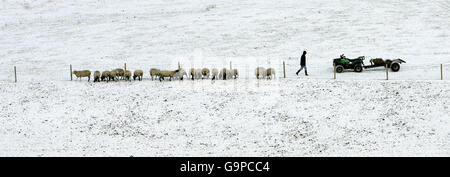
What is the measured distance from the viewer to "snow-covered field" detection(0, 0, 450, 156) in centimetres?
1998

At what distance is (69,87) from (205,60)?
12.7 meters

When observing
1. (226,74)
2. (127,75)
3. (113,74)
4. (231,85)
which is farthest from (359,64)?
(113,74)

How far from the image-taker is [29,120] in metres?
23.3

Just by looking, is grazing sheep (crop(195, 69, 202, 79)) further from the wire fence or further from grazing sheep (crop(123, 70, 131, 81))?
grazing sheep (crop(123, 70, 131, 81))

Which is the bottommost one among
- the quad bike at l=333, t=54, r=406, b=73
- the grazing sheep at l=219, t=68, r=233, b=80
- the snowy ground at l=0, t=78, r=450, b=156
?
the snowy ground at l=0, t=78, r=450, b=156

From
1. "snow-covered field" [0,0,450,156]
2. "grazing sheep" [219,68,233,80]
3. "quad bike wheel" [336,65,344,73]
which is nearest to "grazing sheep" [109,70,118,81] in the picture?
"snow-covered field" [0,0,450,156]

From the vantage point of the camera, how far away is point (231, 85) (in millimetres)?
28078

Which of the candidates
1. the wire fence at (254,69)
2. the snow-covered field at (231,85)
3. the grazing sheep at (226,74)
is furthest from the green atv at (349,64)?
the grazing sheep at (226,74)

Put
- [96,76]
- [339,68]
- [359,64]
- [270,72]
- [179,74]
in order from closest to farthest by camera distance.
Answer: [270,72], [179,74], [96,76], [359,64], [339,68]

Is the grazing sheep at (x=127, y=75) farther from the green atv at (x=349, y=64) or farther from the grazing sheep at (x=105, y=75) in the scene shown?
the green atv at (x=349, y=64)

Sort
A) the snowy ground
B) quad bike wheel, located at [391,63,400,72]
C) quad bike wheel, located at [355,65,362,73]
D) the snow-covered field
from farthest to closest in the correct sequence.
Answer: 1. quad bike wheel, located at [355,65,362,73]
2. quad bike wheel, located at [391,63,400,72]
3. the snow-covered field
4. the snowy ground

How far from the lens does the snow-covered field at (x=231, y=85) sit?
19984 mm

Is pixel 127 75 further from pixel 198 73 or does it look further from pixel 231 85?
pixel 231 85
